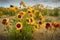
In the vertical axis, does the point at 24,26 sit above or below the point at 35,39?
above

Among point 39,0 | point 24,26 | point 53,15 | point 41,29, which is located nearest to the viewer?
point 24,26

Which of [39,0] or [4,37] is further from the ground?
[39,0]

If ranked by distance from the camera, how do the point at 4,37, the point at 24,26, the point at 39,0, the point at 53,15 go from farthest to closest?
1. the point at 39,0
2. the point at 53,15
3. the point at 4,37
4. the point at 24,26

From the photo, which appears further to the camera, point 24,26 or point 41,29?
point 41,29

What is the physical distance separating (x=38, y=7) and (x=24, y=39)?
2.19 m

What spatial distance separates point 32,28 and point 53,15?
2.05 meters

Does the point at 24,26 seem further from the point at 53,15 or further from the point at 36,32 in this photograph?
the point at 53,15

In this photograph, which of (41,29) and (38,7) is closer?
(41,29)

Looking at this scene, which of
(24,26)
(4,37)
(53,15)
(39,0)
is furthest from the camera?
(39,0)

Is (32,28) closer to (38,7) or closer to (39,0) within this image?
(38,7)

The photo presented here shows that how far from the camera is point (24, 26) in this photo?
380 cm

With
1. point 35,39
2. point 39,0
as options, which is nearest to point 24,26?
point 35,39

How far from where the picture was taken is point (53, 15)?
5.81 metres

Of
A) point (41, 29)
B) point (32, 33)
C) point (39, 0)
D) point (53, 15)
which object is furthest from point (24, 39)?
point (39, 0)
